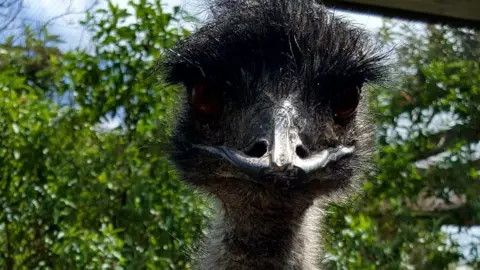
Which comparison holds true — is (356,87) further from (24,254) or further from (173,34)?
(24,254)

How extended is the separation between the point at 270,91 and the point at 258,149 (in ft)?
0.45

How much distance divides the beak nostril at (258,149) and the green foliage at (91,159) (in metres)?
1.48

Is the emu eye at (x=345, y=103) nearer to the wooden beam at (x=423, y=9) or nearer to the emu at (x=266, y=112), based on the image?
the emu at (x=266, y=112)

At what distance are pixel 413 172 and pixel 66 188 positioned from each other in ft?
4.13

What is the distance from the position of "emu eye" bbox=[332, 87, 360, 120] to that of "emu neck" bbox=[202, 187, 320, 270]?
0.17m

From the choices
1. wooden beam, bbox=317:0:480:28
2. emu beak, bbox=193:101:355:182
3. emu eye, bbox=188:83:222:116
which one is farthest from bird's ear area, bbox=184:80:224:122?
wooden beam, bbox=317:0:480:28

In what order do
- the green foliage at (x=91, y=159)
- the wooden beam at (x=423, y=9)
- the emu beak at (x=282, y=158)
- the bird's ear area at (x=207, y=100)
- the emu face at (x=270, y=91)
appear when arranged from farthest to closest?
the green foliage at (x=91, y=159) → the wooden beam at (x=423, y=9) → the bird's ear area at (x=207, y=100) → the emu face at (x=270, y=91) → the emu beak at (x=282, y=158)

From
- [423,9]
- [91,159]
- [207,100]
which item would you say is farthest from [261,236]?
[91,159]

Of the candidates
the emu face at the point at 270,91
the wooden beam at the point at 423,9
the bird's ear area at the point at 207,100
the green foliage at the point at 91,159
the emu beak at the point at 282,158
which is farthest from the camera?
the green foliage at the point at 91,159

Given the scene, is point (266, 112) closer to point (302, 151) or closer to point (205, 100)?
point (302, 151)

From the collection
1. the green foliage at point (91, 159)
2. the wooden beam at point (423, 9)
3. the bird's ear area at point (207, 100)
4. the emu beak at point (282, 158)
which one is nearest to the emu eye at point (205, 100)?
the bird's ear area at point (207, 100)

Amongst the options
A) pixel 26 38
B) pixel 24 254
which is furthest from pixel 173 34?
pixel 24 254

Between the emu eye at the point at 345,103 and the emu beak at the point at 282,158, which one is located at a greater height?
the emu beak at the point at 282,158

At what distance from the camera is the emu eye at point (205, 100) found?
1.29 metres
